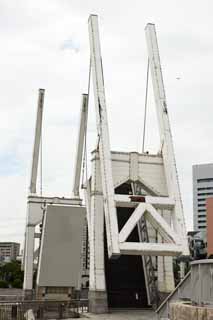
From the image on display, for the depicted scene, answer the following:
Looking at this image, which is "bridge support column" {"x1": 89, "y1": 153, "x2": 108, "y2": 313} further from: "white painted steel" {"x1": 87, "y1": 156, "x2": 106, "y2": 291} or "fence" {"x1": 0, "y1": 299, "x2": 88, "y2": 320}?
"fence" {"x1": 0, "y1": 299, "x2": 88, "y2": 320}

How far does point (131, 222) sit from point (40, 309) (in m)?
6.35

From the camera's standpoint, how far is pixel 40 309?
2411 cm

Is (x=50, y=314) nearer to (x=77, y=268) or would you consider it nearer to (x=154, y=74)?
(x=77, y=268)

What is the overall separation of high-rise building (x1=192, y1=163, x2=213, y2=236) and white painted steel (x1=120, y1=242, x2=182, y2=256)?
7368cm

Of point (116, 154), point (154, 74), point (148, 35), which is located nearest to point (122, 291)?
point (116, 154)

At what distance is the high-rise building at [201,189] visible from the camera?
330ft

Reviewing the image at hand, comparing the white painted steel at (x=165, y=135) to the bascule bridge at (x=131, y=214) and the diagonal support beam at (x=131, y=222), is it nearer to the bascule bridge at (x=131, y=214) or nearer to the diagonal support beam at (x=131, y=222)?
the bascule bridge at (x=131, y=214)

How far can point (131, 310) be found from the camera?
91.8 ft

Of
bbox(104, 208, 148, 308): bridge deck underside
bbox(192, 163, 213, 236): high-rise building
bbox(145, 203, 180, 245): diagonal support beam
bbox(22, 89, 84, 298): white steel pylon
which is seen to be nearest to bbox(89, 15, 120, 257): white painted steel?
bbox(145, 203, 180, 245): diagonal support beam

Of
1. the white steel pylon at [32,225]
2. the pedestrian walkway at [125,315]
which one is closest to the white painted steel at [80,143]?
the white steel pylon at [32,225]

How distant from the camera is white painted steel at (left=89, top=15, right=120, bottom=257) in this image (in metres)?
26.0

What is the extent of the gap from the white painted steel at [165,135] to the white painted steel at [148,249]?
2.12 ft

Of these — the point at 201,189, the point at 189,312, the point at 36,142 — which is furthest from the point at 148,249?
the point at 201,189

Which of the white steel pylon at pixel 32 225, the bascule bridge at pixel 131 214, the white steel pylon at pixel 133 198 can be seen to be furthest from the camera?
the white steel pylon at pixel 32 225
